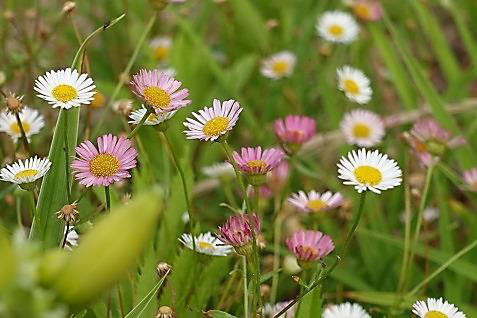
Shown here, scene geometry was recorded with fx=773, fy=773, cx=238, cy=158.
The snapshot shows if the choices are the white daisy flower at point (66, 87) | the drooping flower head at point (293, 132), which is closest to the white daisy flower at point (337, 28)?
the drooping flower head at point (293, 132)

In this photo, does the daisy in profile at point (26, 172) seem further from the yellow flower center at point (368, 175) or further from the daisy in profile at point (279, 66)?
the daisy in profile at point (279, 66)

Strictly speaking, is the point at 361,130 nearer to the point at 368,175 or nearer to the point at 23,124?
the point at 368,175

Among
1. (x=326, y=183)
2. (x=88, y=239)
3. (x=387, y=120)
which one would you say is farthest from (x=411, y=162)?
(x=88, y=239)

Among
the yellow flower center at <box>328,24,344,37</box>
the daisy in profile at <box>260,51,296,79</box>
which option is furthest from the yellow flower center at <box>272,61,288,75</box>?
the yellow flower center at <box>328,24,344,37</box>

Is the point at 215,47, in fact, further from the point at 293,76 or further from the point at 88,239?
the point at 88,239

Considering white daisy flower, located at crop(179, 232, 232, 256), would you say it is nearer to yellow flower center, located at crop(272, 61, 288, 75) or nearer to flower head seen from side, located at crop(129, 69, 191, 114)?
flower head seen from side, located at crop(129, 69, 191, 114)

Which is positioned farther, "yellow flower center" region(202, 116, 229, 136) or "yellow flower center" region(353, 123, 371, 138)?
"yellow flower center" region(353, 123, 371, 138)

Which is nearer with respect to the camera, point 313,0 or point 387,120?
point 387,120
